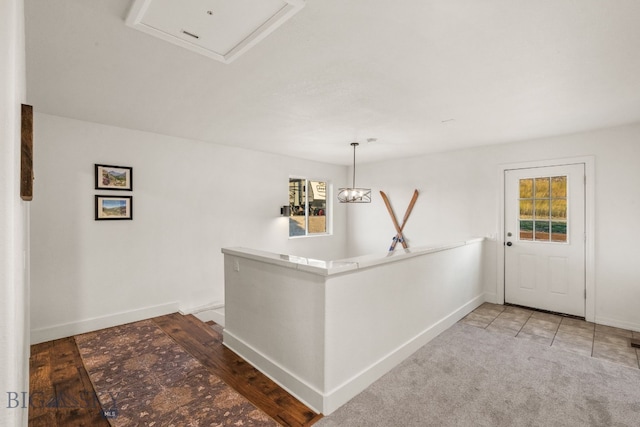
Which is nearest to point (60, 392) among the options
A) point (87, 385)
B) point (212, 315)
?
point (87, 385)

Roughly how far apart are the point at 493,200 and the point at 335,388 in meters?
3.68

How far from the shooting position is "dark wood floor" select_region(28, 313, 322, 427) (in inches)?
78.6

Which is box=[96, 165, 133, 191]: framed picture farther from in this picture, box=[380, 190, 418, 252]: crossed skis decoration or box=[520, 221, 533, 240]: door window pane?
box=[520, 221, 533, 240]: door window pane

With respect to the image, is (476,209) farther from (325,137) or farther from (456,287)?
(325,137)

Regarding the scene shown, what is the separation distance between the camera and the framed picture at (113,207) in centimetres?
344

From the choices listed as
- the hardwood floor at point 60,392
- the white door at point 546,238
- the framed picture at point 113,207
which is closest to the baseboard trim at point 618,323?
the white door at point 546,238

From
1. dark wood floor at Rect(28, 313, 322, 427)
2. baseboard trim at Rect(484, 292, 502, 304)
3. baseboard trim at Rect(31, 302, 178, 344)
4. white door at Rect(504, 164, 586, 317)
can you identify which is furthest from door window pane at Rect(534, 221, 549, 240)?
baseboard trim at Rect(31, 302, 178, 344)

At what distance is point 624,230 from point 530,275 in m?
1.14

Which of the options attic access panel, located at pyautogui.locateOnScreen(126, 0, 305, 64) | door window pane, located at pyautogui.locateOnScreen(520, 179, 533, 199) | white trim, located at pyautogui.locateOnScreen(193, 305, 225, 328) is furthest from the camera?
door window pane, located at pyautogui.locateOnScreen(520, 179, 533, 199)

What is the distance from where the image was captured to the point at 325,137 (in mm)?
4027

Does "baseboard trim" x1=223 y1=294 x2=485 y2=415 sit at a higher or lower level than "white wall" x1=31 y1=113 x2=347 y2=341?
lower

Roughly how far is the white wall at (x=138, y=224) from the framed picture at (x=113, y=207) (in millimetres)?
67

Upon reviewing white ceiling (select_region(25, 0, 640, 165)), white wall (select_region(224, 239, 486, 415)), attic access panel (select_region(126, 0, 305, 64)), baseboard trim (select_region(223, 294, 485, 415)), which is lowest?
baseboard trim (select_region(223, 294, 485, 415))

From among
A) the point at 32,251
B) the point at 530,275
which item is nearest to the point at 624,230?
the point at 530,275
